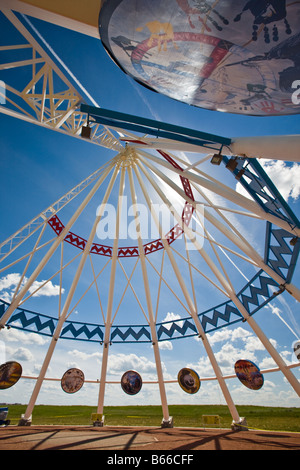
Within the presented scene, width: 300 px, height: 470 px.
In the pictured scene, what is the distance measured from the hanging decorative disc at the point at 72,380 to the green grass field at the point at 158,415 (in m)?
5.32

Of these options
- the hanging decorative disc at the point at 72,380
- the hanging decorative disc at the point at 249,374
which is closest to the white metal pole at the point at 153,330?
the hanging decorative disc at the point at 249,374

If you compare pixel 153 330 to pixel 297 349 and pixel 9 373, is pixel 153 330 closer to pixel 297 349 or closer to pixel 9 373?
pixel 9 373

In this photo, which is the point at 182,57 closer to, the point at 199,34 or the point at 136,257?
the point at 199,34

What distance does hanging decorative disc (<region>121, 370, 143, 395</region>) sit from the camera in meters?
25.6

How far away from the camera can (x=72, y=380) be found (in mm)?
25453

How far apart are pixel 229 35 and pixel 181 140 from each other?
4.77 m

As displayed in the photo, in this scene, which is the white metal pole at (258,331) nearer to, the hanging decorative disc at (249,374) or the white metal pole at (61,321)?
the hanging decorative disc at (249,374)

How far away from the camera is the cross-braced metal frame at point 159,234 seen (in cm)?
1323

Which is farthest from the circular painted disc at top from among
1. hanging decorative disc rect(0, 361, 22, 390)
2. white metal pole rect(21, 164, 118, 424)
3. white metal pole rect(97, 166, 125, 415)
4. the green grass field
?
the green grass field

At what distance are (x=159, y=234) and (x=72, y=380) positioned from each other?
1629 centimetres

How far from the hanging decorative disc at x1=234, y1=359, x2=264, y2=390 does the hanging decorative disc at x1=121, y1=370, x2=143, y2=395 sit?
415 inches
